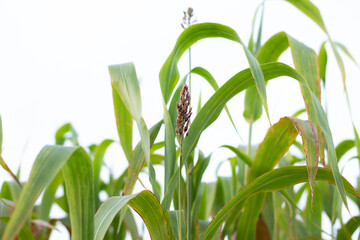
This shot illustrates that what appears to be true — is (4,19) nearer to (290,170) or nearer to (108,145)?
(108,145)

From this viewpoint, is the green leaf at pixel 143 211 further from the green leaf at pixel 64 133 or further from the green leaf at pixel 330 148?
the green leaf at pixel 64 133

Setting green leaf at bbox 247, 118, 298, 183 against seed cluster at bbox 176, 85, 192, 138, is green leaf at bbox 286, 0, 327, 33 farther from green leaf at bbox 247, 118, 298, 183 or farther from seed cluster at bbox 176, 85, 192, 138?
seed cluster at bbox 176, 85, 192, 138

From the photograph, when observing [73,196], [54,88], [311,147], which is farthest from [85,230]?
[54,88]

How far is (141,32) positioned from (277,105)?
1.90ft

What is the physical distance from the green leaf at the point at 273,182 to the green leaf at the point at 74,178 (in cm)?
19

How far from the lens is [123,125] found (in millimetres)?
517

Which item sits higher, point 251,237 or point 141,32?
point 141,32

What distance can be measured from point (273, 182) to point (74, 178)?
268 millimetres

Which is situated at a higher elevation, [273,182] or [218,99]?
[218,99]

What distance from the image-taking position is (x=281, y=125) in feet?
1.73

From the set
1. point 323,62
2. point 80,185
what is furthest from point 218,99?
point 323,62

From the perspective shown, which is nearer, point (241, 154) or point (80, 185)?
point (80, 185)

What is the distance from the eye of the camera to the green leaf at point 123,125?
1.67 feet

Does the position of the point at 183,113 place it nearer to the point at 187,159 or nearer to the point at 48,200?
the point at 187,159
